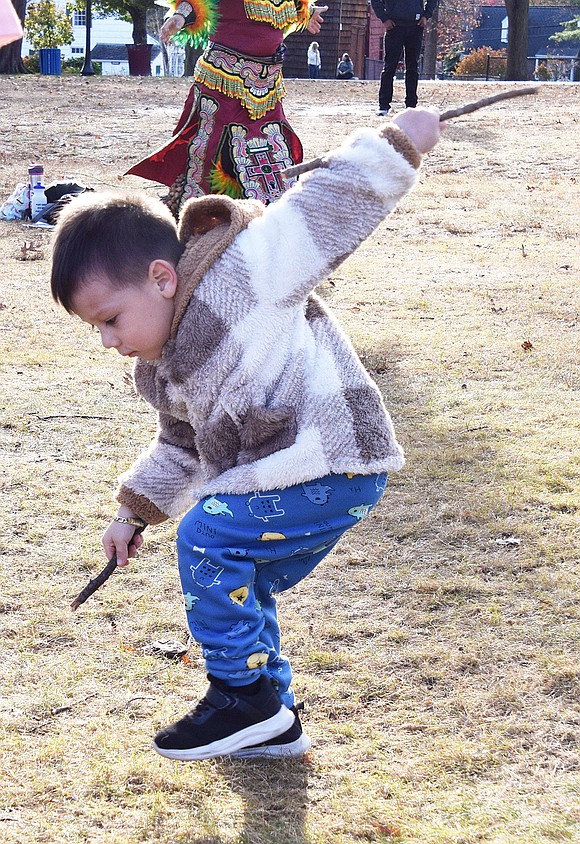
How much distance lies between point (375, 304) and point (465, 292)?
633mm

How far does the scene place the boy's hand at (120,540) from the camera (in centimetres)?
256

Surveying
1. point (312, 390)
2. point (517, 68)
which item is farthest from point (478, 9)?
point (312, 390)

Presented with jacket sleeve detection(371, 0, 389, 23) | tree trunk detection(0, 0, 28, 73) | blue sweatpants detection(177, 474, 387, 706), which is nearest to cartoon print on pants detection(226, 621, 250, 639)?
blue sweatpants detection(177, 474, 387, 706)

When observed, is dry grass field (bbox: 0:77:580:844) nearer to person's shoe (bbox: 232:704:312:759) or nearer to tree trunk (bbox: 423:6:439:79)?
person's shoe (bbox: 232:704:312:759)

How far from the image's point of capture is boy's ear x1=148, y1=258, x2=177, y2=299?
7.28 ft

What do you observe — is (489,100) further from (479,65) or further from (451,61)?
(451,61)

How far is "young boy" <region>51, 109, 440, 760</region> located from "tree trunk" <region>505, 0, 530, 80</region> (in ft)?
79.1

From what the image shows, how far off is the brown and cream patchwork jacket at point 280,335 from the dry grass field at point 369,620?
2.26 feet

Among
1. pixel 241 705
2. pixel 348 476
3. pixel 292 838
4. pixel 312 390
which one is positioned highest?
pixel 312 390

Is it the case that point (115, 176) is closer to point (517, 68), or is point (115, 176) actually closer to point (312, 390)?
point (312, 390)

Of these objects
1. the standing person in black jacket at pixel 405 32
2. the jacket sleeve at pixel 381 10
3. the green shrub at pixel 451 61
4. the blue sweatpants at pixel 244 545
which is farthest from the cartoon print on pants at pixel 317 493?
the green shrub at pixel 451 61

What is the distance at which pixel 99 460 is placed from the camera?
4168 mm

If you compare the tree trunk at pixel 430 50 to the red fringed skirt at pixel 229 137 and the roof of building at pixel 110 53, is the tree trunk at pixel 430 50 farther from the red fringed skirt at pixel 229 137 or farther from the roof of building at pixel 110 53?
the red fringed skirt at pixel 229 137

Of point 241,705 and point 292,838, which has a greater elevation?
point 241,705
